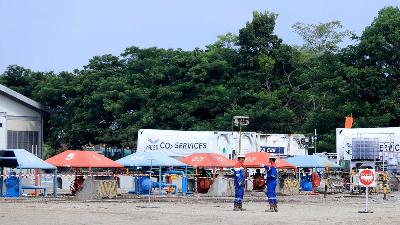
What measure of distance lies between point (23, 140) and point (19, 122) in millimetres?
1337

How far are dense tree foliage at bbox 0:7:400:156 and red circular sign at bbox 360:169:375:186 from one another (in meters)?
30.1

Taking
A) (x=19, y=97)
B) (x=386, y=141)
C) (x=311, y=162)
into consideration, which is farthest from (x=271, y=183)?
(x=19, y=97)

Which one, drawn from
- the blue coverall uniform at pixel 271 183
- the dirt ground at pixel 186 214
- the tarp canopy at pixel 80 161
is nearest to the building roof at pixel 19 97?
the tarp canopy at pixel 80 161

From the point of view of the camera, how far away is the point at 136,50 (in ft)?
247

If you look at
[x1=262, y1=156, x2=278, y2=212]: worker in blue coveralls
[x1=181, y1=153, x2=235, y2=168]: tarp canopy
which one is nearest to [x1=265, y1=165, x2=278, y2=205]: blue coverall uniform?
[x1=262, y1=156, x2=278, y2=212]: worker in blue coveralls

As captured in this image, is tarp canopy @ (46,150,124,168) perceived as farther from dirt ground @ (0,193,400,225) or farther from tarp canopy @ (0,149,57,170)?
dirt ground @ (0,193,400,225)

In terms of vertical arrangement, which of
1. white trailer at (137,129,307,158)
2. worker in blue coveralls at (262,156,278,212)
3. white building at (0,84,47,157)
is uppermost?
white building at (0,84,47,157)

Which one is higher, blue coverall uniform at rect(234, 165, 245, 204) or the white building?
the white building

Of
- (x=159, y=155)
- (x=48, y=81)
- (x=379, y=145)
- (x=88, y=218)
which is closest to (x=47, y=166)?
(x=159, y=155)

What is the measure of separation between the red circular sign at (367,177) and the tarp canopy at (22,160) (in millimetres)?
13576

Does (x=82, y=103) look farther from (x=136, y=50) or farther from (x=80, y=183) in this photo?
(x=80, y=183)

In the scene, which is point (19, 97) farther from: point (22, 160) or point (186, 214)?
point (186, 214)

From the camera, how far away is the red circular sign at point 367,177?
29453 millimetres

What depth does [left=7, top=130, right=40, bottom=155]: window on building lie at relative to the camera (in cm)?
6359
